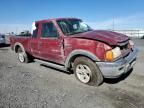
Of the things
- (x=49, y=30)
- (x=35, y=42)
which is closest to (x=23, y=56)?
(x=35, y=42)

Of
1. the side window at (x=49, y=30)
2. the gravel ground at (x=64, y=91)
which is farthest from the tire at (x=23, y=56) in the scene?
the side window at (x=49, y=30)

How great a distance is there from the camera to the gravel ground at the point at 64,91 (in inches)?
165

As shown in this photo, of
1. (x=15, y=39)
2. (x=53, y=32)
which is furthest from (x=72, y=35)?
(x=15, y=39)

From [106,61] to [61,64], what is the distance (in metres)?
1.93

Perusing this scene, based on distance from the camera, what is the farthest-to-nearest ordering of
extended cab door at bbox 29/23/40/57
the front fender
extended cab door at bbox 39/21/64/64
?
extended cab door at bbox 29/23/40/57, extended cab door at bbox 39/21/64/64, the front fender

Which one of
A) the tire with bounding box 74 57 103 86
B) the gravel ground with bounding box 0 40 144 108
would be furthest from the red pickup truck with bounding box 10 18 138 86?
the gravel ground with bounding box 0 40 144 108

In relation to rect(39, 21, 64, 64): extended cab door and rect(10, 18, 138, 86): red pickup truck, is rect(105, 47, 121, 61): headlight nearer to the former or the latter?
rect(10, 18, 138, 86): red pickup truck

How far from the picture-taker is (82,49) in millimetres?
5184

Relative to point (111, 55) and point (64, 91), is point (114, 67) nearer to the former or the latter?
point (111, 55)

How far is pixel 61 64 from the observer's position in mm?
6266

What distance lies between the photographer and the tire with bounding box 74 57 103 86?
16.7 feet

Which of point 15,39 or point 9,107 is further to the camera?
point 15,39

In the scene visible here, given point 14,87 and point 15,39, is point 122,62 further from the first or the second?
point 15,39

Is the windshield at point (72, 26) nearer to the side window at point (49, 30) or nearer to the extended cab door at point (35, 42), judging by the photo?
the side window at point (49, 30)
